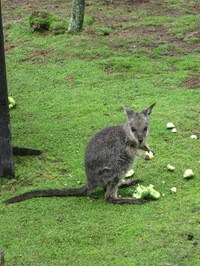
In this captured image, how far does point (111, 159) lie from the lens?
22.2 feet

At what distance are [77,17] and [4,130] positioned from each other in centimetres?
736

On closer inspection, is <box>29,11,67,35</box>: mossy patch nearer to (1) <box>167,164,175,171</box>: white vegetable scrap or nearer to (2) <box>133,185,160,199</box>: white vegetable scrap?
(1) <box>167,164,175,171</box>: white vegetable scrap

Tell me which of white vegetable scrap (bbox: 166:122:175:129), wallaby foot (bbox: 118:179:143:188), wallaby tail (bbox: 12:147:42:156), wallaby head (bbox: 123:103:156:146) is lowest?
wallaby tail (bbox: 12:147:42:156)

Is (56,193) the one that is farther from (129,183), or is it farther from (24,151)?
(24,151)

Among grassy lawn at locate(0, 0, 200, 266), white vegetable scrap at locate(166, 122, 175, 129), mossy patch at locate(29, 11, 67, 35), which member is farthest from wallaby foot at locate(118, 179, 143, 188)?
mossy patch at locate(29, 11, 67, 35)

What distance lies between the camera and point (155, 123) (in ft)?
30.3

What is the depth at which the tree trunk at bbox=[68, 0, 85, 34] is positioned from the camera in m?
14.0

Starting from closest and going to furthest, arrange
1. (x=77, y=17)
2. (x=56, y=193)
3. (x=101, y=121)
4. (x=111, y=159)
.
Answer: (x=111, y=159) < (x=56, y=193) < (x=101, y=121) < (x=77, y=17)

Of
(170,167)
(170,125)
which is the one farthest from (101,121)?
(170,167)

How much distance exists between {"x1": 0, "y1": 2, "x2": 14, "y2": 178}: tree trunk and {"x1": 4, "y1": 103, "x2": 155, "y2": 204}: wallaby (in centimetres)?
84

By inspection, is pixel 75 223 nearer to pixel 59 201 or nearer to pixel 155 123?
pixel 59 201

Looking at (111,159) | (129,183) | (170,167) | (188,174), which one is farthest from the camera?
(170,167)

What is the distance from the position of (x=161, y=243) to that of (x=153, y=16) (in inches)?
454

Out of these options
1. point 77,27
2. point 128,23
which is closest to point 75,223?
point 77,27
